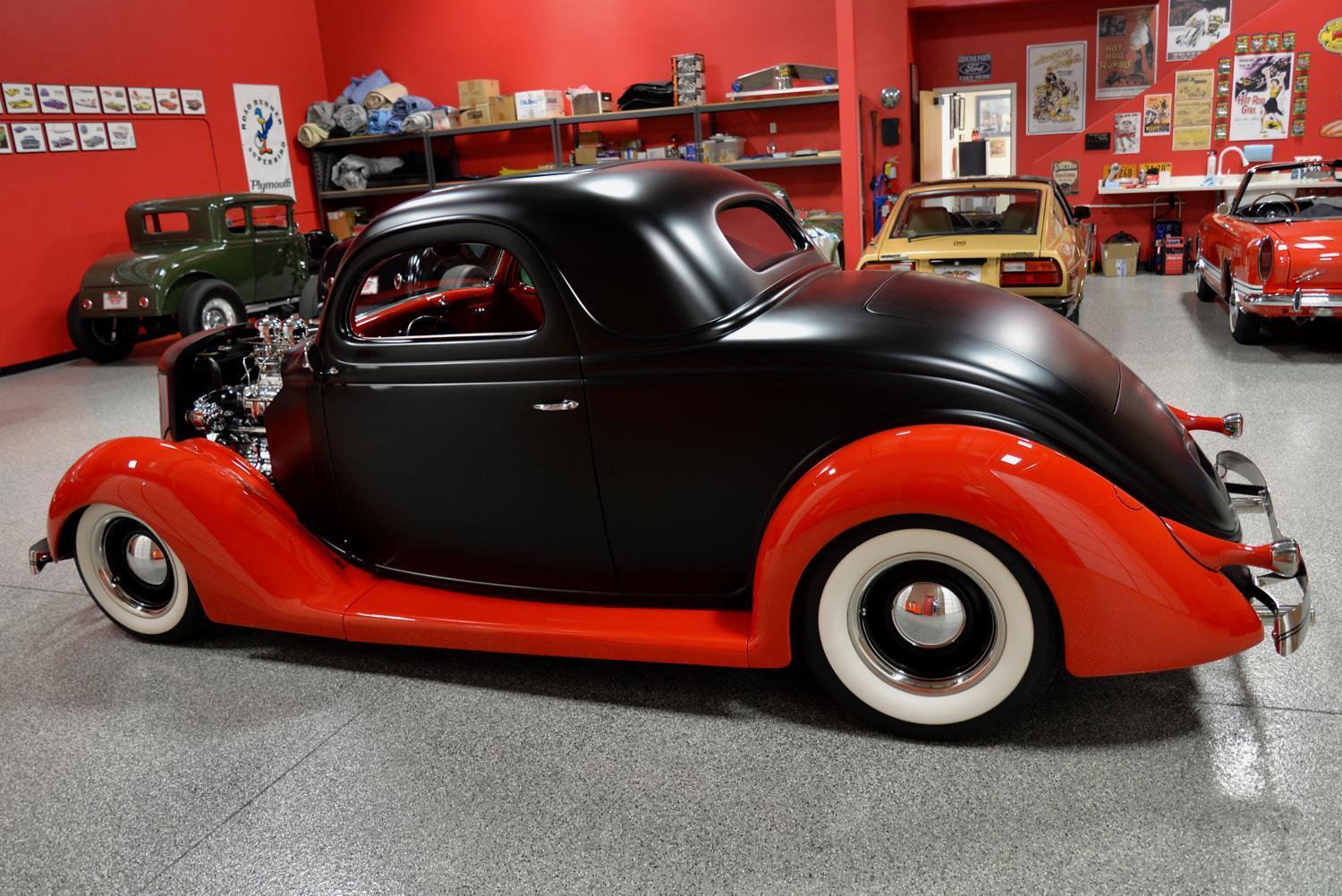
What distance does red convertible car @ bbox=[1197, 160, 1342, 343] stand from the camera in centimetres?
595

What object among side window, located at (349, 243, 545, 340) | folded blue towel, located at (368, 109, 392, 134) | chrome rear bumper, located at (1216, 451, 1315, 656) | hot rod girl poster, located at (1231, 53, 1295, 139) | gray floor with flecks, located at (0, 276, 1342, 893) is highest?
folded blue towel, located at (368, 109, 392, 134)

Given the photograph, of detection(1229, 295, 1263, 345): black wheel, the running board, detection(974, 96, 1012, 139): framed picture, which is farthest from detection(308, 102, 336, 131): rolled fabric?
the running board

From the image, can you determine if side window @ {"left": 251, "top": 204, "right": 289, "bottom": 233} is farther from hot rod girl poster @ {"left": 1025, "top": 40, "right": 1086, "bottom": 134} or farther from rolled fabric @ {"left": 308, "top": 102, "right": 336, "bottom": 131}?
hot rod girl poster @ {"left": 1025, "top": 40, "right": 1086, "bottom": 134}

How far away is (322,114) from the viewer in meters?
12.4

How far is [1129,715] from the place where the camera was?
2420mm

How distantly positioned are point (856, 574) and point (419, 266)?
2357mm

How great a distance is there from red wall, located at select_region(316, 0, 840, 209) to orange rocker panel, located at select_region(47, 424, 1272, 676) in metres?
9.11

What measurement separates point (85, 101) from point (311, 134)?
9.75ft

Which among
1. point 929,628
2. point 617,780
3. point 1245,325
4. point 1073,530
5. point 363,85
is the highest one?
point 363,85

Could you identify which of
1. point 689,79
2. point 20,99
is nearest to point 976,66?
point 689,79

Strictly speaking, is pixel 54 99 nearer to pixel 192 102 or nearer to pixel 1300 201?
pixel 192 102

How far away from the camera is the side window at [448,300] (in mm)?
3305

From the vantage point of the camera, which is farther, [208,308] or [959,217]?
[208,308]

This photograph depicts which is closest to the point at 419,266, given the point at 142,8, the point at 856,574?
the point at 856,574
